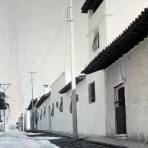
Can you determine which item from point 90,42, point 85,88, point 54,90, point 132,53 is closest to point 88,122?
point 85,88

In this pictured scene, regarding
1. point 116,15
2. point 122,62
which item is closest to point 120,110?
point 122,62

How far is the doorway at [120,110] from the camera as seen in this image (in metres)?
19.3

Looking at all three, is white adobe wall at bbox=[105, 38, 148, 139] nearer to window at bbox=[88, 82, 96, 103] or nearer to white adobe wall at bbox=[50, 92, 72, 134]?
window at bbox=[88, 82, 96, 103]

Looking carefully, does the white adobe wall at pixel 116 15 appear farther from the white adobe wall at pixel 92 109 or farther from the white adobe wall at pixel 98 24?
the white adobe wall at pixel 92 109

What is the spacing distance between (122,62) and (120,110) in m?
2.43

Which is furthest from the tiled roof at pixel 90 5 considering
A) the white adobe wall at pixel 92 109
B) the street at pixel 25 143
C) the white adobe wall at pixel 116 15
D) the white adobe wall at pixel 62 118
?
the white adobe wall at pixel 62 118

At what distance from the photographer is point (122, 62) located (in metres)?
18.4

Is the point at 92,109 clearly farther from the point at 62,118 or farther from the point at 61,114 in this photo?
the point at 61,114

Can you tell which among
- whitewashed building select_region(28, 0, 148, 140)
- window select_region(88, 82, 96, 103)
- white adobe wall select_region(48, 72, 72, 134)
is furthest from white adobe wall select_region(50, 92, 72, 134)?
window select_region(88, 82, 96, 103)

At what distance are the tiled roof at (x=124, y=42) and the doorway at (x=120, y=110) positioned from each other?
4.35 ft

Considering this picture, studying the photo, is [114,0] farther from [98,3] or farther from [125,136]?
[125,136]

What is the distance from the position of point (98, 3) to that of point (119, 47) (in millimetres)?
8014

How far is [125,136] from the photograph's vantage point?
18031 mm

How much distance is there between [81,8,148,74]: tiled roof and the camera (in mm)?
13055
